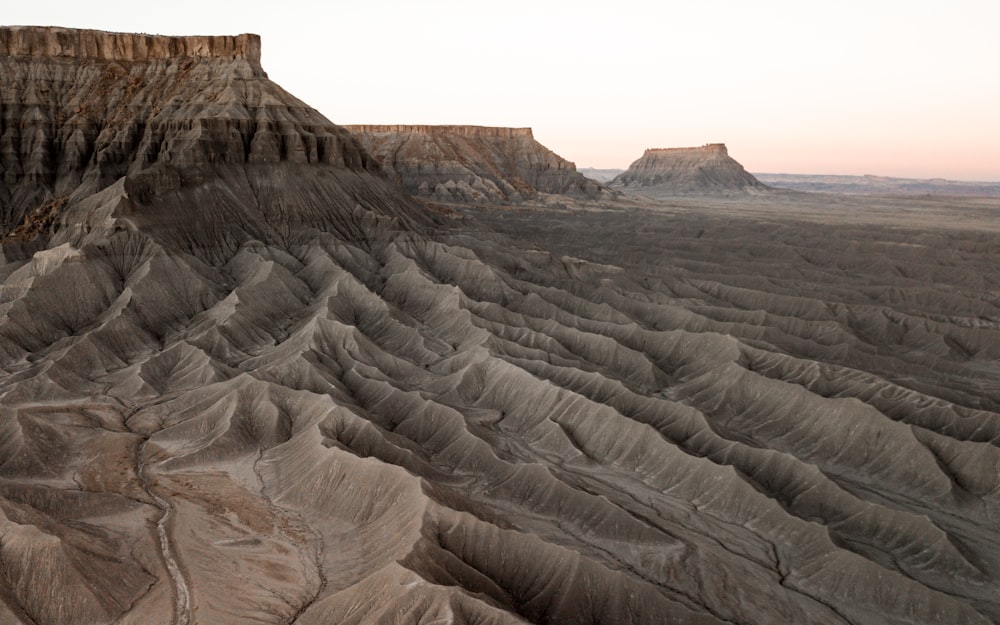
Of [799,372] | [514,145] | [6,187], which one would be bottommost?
[799,372]

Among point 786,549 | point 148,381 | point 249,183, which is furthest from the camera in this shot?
point 249,183

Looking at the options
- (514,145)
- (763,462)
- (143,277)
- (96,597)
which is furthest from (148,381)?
(514,145)

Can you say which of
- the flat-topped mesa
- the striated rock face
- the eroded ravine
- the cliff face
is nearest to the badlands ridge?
the eroded ravine

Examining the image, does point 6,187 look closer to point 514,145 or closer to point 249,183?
point 249,183

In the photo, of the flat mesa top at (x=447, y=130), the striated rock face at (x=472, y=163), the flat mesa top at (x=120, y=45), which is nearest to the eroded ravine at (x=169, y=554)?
the flat mesa top at (x=120, y=45)

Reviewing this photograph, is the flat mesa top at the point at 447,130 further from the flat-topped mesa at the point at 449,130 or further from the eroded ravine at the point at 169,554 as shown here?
the eroded ravine at the point at 169,554

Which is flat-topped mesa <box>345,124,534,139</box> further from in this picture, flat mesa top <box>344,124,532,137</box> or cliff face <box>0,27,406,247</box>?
cliff face <box>0,27,406,247</box>
